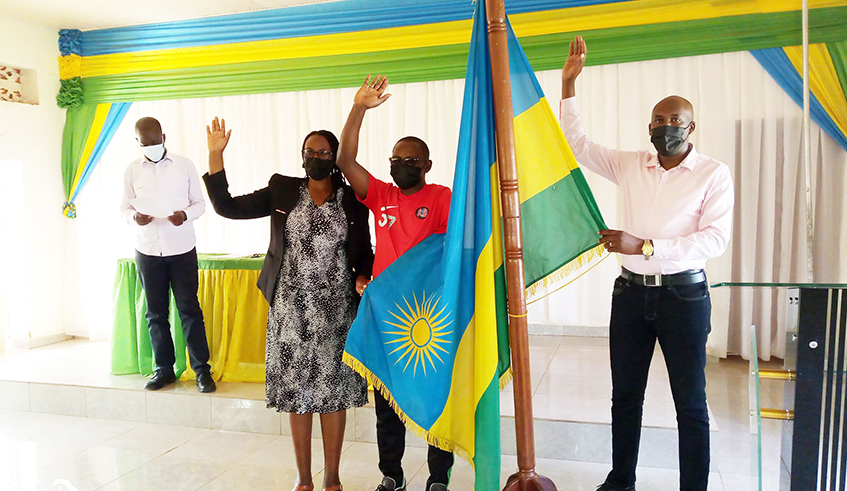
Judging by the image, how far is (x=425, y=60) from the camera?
4930mm

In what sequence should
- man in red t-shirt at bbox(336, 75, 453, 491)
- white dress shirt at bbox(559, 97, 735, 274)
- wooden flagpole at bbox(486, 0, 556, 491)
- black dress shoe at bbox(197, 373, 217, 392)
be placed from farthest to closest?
black dress shoe at bbox(197, 373, 217, 392) < man in red t-shirt at bbox(336, 75, 453, 491) < white dress shirt at bbox(559, 97, 735, 274) < wooden flagpole at bbox(486, 0, 556, 491)

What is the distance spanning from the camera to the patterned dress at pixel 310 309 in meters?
2.35

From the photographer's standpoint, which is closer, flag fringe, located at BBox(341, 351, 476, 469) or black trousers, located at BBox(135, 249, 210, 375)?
flag fringe, located at BBox(341, 351, 476, 469)

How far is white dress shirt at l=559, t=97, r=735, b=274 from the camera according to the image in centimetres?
203

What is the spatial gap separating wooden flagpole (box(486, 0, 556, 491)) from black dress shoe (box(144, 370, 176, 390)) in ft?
8.99

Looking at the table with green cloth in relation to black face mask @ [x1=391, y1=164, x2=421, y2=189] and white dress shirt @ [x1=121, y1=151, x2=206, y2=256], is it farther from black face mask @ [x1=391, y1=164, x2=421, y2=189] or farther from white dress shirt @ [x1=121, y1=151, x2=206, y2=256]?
black face mask @ [x1=391, y1=164, x2=421, y2=189]

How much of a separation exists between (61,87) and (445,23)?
355 centimetres

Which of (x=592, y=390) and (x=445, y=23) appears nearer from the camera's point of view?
(x=592, y=390)

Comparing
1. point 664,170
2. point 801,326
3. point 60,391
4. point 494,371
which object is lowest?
point 60,391

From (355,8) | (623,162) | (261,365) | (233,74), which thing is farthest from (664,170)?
(233,74)

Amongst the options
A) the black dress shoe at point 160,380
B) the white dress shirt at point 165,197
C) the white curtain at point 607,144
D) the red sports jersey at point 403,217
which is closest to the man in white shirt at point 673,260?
the red sports jersey at point 403,217

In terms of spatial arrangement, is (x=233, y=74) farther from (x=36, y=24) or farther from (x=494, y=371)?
(x=494, y=371)

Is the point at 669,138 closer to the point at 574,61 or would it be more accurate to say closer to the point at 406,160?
the point at 574,61

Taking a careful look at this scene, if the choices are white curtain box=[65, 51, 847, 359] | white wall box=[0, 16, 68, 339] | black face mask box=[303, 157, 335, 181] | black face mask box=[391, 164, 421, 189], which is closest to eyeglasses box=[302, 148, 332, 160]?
black face mask box=[303, 157, 335, 181]
